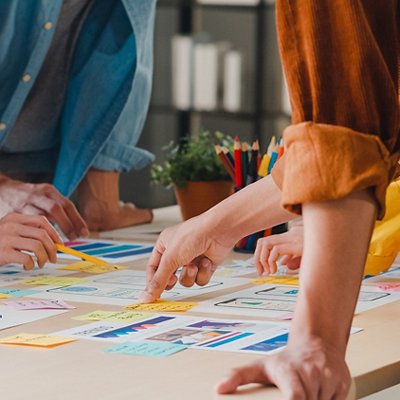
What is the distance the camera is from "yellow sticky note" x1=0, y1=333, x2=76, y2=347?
1.23 m

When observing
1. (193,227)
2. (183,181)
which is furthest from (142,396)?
(183,181)

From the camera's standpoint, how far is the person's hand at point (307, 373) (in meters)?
0.95

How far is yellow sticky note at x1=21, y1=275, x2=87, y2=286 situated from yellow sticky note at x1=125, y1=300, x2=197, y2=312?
22 cm

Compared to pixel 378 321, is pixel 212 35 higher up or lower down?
higher up

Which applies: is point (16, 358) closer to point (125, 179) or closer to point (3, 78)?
point (3, 78)

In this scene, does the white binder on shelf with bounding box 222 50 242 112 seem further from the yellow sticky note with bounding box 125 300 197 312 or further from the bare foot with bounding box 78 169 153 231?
the yellow sticky note with bounding box 125 300 197 312

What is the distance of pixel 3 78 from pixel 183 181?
0.44 metres

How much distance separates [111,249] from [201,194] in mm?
307

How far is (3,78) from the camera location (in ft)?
7.36

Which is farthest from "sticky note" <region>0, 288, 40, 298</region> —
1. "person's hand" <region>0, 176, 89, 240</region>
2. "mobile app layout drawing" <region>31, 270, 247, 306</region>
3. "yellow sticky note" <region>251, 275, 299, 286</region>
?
"person's hand" <region>0, 176, 89, 240</region>

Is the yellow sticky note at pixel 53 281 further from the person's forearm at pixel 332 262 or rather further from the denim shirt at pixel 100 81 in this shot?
the person's forearm at pixel 332 262

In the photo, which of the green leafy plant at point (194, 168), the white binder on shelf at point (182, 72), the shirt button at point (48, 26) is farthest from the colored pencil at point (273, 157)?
the white binder on shelf at point (182, 72)

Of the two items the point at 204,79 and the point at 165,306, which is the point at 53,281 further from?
the point at 204,79

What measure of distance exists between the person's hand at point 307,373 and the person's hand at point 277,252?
69 centimetres
